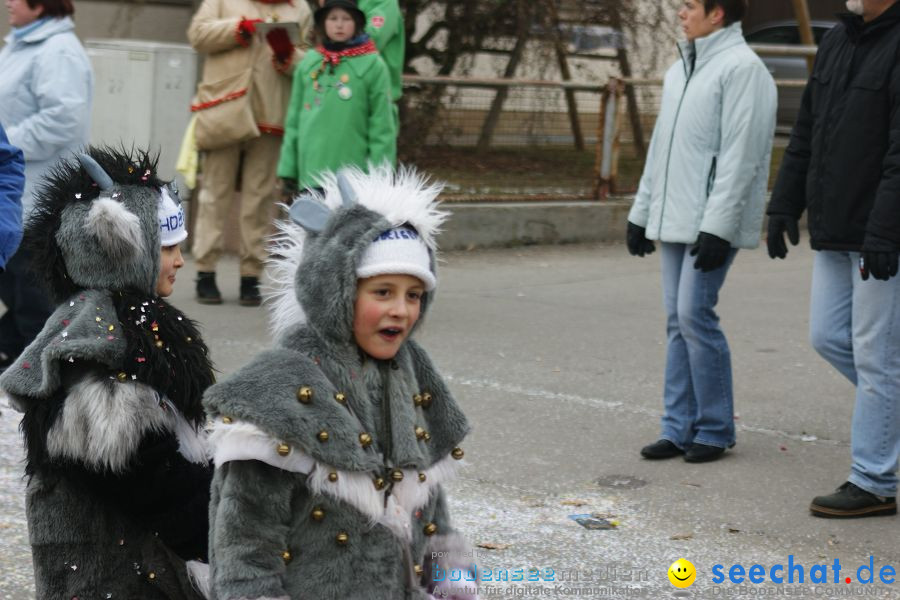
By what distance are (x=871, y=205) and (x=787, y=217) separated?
48 cm

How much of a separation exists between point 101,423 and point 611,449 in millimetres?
3276

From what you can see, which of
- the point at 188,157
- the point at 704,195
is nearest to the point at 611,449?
the point at 704,195

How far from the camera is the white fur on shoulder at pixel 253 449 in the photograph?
2.59 metres

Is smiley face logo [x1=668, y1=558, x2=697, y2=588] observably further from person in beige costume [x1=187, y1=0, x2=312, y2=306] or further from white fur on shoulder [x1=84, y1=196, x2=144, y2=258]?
person in beige costume [x1=187, y1=0, x2=312, y2=306]

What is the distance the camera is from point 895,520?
491 centimetres

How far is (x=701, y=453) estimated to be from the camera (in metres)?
5.60

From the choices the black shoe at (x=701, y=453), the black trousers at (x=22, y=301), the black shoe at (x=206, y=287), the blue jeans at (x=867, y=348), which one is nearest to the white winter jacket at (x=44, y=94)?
the black trousers at (x=22, y=301)

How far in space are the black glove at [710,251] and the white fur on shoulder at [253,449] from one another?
3027mm

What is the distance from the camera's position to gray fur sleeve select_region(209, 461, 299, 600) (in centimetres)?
255

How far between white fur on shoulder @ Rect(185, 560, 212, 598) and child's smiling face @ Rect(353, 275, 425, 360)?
25.8 inches

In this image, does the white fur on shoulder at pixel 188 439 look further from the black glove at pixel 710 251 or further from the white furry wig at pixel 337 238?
the black glove at pixel 710 251

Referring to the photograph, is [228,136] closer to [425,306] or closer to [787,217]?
[787,217]

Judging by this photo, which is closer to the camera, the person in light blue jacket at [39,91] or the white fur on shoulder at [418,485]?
the white fur on shoulder at [418,485]

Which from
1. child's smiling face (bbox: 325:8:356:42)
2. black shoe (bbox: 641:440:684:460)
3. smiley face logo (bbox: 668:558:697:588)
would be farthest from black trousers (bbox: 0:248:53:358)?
smiley face logo (bbox: 668:558:697:588)
